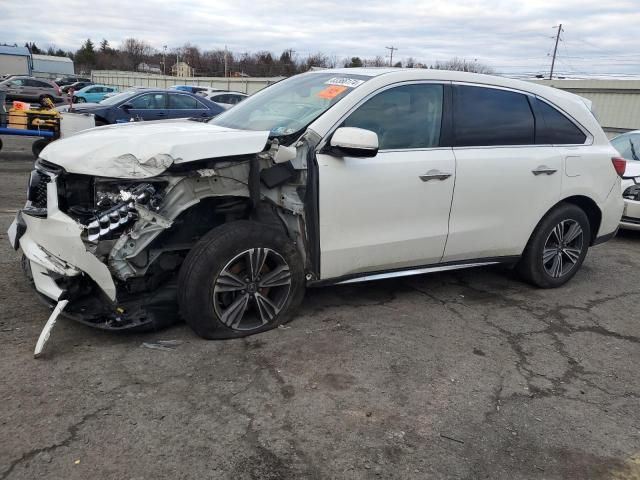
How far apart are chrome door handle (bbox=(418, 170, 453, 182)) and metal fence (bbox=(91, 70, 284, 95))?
27.5 m

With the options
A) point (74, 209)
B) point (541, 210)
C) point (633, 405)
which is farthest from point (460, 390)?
point (74, 209)

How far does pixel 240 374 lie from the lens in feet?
10.8

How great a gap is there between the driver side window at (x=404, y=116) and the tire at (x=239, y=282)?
→ 1.02m

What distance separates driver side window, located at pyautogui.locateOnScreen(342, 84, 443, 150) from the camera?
13.1 feet

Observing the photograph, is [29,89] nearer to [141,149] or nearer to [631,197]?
[631,197]

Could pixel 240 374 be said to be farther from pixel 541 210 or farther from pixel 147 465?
pixel 541 210

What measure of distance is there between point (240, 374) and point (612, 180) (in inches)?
156

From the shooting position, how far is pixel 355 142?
3.56 m

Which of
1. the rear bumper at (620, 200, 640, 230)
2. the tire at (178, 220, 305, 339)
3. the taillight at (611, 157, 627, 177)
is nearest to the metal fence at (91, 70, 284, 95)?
the rear bumper at (620, 200, 640, 230)

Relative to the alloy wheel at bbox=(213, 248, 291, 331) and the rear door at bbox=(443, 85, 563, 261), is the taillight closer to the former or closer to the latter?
the rear door at bbox=(443, 85, 563, 261)

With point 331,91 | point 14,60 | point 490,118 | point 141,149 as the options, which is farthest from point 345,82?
point 14,60

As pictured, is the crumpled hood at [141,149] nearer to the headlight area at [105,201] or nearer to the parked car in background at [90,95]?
the headlight area at [105,201]

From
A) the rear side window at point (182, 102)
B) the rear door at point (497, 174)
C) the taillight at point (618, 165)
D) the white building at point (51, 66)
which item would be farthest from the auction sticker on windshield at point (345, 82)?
the white building at point (51, 66)

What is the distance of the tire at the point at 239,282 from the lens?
3.43m
